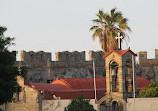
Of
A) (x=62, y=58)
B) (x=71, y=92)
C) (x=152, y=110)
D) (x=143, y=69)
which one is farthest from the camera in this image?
(x=143, y=69)

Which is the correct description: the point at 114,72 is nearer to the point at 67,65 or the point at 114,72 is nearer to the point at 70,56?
the point at 70,56

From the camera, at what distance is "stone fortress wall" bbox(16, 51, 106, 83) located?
232 feet

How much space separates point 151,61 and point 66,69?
12.2 metres

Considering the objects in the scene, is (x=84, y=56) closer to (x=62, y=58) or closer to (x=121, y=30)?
(x=62, y=58)

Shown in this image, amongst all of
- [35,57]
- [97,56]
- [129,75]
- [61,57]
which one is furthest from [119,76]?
[97,56]

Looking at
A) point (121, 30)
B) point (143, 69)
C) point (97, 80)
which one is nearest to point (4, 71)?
point (97, 80)

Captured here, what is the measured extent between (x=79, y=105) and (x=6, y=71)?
11.9 m

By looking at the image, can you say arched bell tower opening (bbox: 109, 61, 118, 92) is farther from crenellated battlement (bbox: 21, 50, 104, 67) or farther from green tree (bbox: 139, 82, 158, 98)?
crenellated battlement (bbox: 21, 50, 104, 67)

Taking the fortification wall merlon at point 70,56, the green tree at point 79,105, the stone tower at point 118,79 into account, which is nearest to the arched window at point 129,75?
the stone tower at point 118,79

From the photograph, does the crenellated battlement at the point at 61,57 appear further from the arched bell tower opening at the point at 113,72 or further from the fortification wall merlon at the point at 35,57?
the arched bell tower opening at the point at 113,72

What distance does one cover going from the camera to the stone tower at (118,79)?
58000 millimetres

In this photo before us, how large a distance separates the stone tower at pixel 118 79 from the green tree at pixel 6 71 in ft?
45.6

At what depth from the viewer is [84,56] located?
245 ft

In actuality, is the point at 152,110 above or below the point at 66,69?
below
